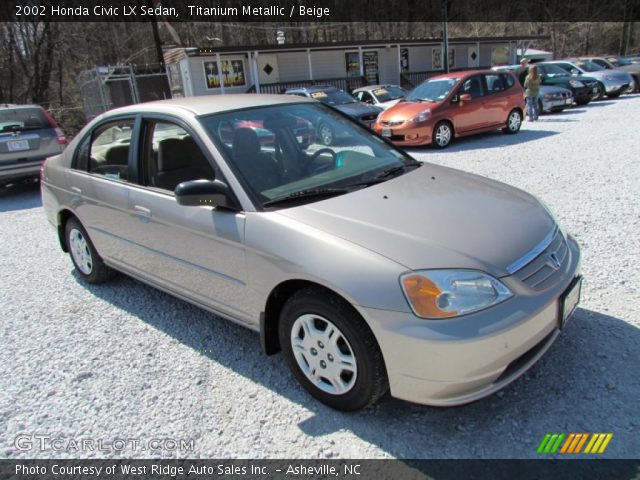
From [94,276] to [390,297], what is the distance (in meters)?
3.32

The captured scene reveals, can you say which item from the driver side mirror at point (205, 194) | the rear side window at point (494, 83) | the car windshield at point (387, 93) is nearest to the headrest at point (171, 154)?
the driver side mirror at point (205, 194)

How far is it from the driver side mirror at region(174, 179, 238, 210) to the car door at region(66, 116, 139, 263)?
1.03 metres

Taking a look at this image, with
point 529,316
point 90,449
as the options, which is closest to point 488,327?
point 529,316

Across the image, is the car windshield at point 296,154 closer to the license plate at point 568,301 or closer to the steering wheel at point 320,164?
the steering wheel at point 320,164

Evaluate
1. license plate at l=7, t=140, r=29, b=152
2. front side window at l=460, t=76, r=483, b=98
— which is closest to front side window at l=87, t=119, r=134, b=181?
license plate at l=7, t=140, r=29, b=152

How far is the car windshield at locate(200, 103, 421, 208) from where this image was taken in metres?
2.88

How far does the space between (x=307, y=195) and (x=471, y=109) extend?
31.2 feet

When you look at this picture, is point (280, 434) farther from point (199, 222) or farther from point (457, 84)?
point (457, 84)

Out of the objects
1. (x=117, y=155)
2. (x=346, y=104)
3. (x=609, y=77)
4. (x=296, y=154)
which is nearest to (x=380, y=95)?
(x=346, y=104)

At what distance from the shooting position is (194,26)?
4262cm

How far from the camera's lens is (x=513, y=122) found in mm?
11883

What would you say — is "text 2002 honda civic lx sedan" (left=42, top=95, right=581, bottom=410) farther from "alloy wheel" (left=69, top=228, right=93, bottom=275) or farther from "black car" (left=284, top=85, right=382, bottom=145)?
"black car" (left=284, top=85, right=382, bottom=145)

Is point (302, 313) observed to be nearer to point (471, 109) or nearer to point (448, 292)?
point (448, 292)

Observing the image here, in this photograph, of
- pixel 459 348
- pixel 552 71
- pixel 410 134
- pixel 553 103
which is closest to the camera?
pixel 459 348
